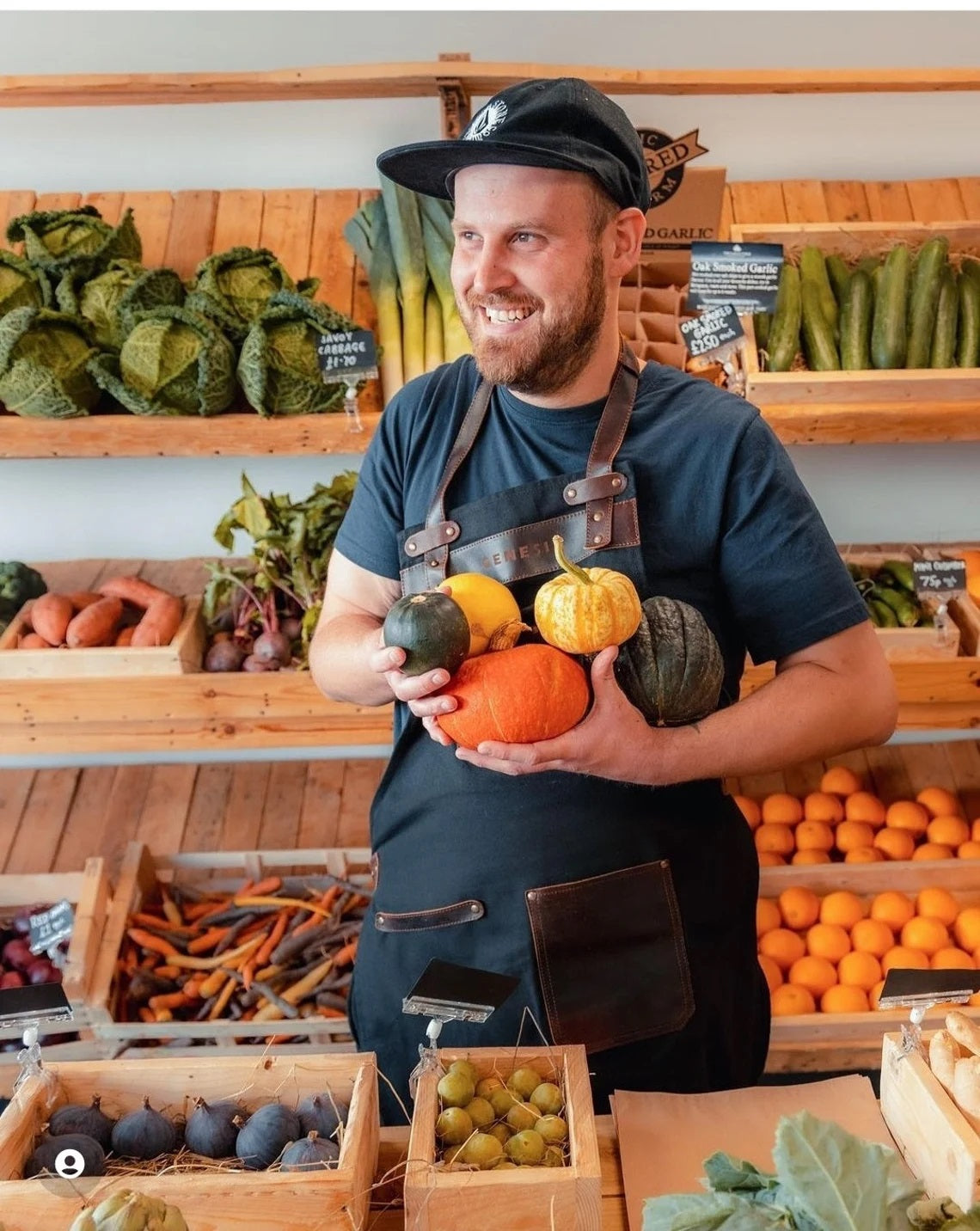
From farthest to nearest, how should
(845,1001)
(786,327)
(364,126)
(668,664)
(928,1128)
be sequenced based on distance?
(364,126) < (786,327) < (845,1001) < (668,664) < (928,1128)

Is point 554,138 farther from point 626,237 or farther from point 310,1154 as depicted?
point 310,1154

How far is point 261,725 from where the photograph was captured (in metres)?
2.93

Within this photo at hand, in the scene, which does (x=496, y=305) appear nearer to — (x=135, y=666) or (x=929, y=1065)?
(x=929, y=1065)

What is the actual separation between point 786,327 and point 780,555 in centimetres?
137

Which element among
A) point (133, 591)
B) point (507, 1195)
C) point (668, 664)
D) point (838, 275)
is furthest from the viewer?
point (133, 591)

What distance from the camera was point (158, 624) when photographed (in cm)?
291

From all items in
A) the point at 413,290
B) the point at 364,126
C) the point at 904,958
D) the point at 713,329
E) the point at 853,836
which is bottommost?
the point at 904,958

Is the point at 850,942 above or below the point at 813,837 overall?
below

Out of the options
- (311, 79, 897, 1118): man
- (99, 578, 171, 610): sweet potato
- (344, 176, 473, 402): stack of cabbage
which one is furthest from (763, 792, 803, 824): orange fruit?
(99, 578, 171, 610): sweet potato

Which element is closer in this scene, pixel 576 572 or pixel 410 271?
pixel 576 572

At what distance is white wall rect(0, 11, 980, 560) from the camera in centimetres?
322

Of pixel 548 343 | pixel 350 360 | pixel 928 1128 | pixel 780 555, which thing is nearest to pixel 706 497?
pixel 780 555

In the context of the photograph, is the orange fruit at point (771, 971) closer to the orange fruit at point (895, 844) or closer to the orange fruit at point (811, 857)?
the orange fruit at point (811, 857)

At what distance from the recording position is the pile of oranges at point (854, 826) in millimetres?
3096
